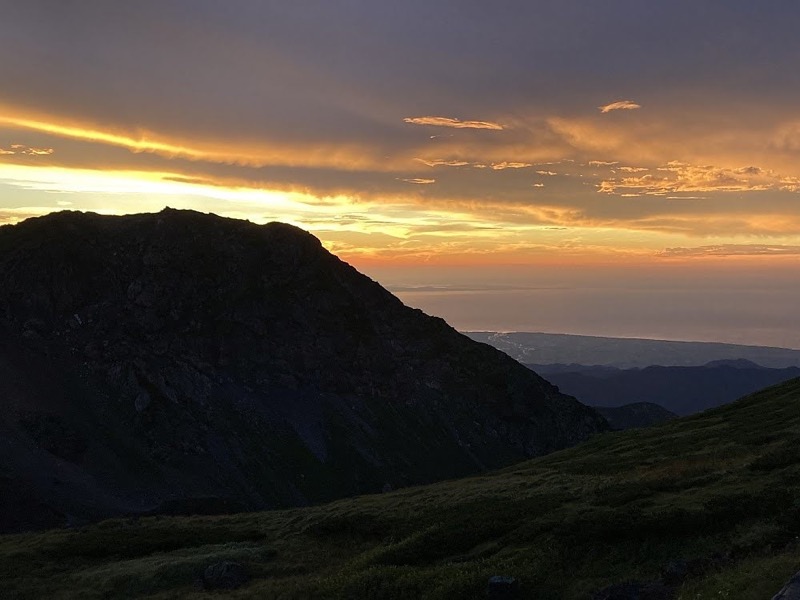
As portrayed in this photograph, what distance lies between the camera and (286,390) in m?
178

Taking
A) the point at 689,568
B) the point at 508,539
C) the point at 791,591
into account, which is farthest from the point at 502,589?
the point at 791,591

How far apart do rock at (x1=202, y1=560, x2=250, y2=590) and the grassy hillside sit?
3.03 feet

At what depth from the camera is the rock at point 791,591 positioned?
15.4 m

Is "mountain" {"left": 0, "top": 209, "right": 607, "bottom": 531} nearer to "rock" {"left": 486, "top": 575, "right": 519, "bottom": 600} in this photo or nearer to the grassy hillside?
the grassy hillside

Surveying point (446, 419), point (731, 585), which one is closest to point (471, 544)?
point (731, 585)

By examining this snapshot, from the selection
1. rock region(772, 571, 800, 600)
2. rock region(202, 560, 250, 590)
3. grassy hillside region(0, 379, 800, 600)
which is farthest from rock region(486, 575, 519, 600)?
rock region(202, 560, 250, 590)

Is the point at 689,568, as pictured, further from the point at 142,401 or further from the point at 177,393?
the point at 177,393

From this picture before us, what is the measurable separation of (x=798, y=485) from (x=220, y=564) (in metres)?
30.3

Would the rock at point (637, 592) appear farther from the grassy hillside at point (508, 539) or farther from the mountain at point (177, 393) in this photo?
the mountain at point (177, 393)

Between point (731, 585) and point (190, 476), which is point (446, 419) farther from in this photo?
point (731, 585)

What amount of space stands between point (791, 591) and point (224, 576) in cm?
2797

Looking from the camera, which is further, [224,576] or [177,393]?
[177,393]

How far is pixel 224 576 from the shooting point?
33.5 metres

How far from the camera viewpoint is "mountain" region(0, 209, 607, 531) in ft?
415
